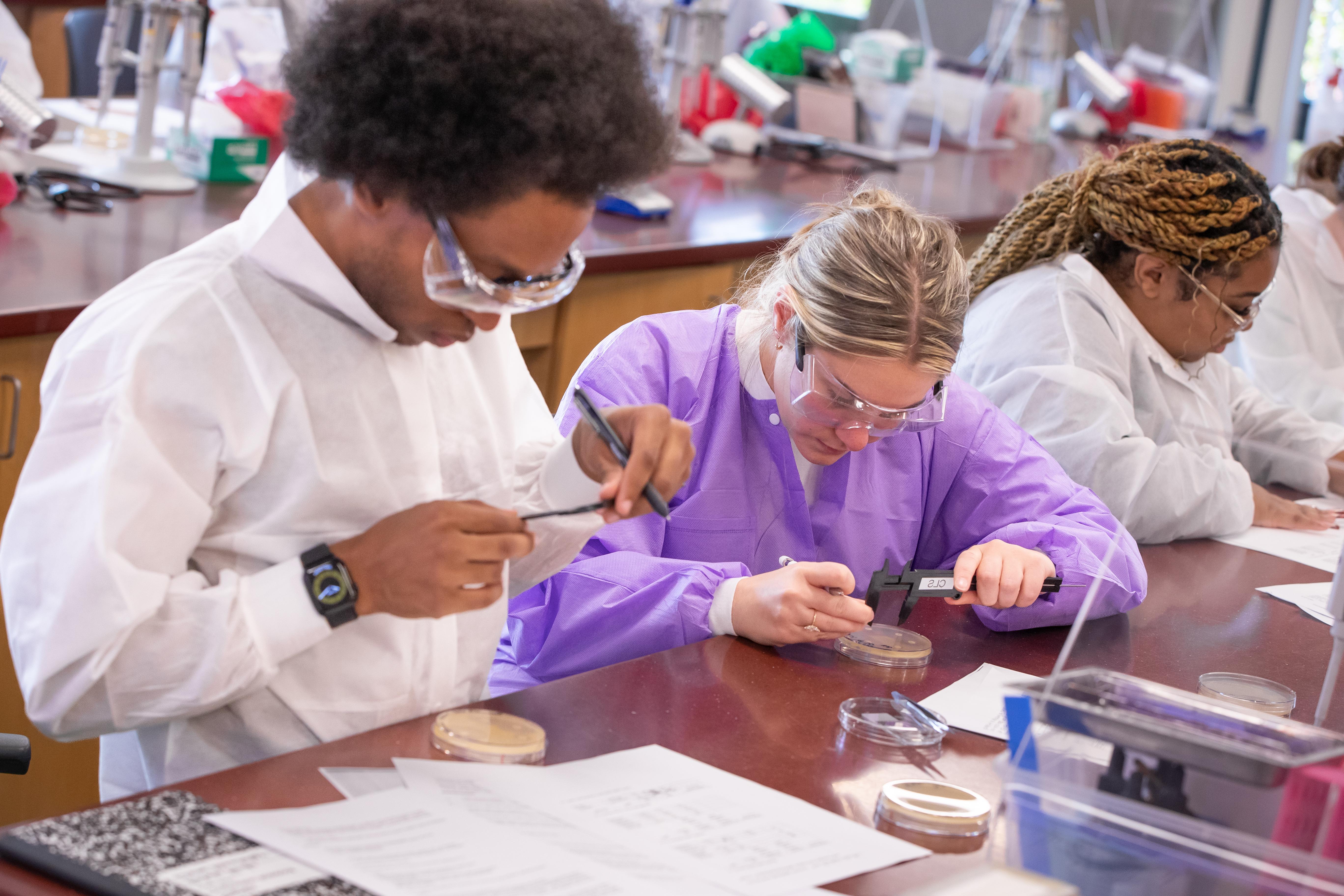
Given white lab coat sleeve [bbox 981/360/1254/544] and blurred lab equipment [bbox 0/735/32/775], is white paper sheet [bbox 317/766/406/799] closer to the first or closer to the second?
blurred lab equipment [bbox 0/735/32/775]

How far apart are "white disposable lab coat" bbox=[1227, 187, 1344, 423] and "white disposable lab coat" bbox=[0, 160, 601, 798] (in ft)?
5.72

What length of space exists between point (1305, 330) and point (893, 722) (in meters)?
1.77

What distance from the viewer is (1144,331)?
229 centimetres

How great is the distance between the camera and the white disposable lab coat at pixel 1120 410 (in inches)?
82.0

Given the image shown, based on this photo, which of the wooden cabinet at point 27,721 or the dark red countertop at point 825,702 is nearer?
the dark red countertop at point 825,702

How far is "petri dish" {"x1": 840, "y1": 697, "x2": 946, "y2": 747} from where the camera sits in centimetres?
128

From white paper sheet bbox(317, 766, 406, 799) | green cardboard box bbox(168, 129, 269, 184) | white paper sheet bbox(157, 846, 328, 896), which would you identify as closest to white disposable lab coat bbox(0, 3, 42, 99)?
green cardboard box bbox(168, 129, 269, 184)

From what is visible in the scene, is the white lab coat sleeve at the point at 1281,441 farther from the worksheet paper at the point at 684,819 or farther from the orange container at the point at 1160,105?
the orange container at the point at 1160,105

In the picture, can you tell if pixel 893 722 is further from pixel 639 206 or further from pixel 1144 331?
pixel 639 206

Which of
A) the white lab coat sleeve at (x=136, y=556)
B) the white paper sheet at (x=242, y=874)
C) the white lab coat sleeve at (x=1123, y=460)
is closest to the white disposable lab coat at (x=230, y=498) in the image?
the white lab coat sleeve at (x=136, y=556)

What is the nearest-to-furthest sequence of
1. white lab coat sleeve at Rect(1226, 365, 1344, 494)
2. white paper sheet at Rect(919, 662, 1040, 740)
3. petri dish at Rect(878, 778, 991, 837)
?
petri dish at Rect(878, 778, 991, 837)
white paper sheet at Rect(919, 662, 1040, 740)
white lab coat sleeve at Rect(1226, 365, 1344, 494)

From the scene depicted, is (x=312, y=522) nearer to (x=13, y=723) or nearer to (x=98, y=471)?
(x=98, y=471)

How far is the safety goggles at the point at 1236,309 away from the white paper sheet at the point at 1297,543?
0.34 metres

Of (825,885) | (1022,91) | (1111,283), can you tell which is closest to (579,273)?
(825,885)
